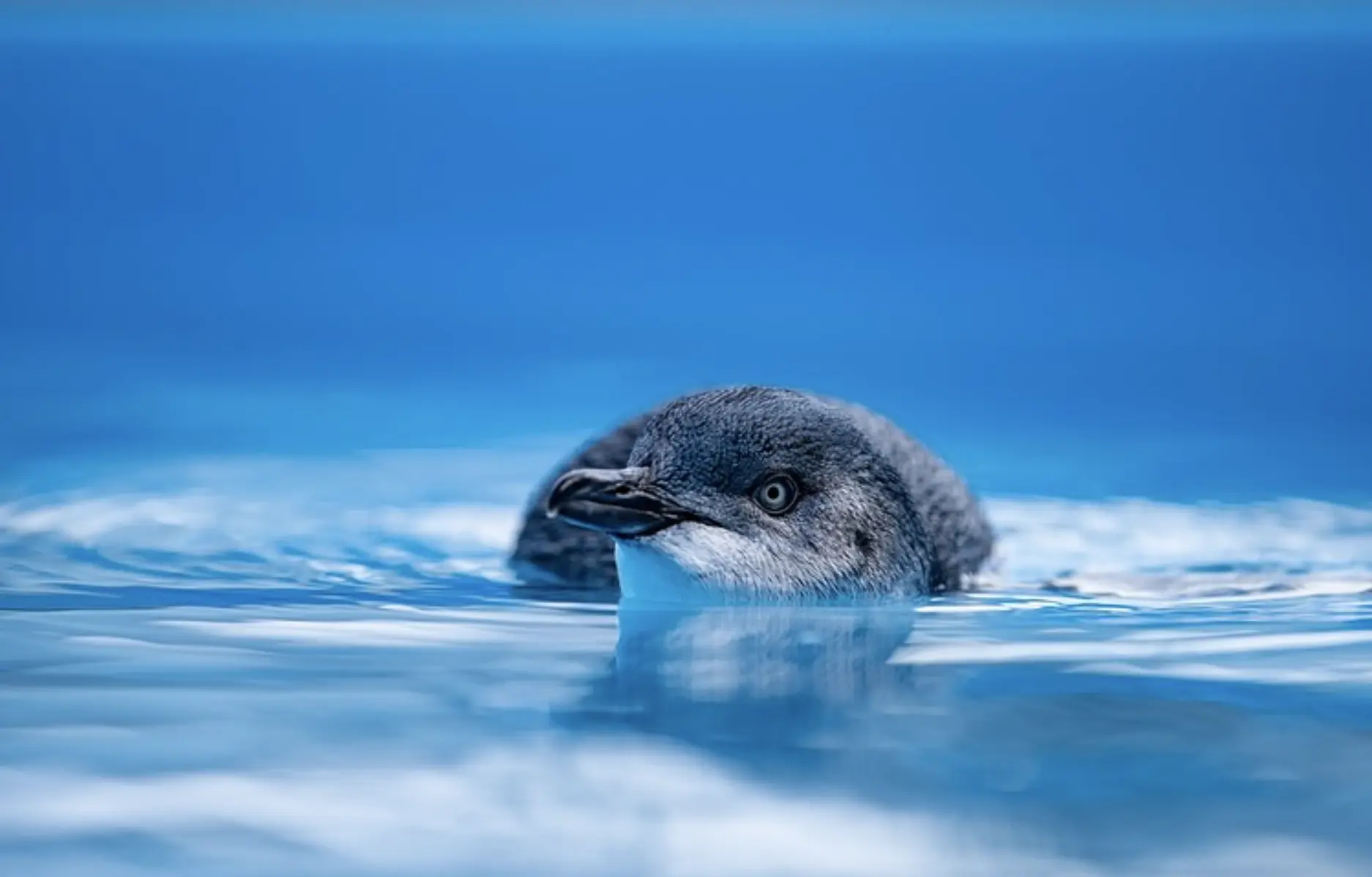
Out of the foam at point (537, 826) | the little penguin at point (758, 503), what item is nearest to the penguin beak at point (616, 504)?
the little penguin at point (758, 503)

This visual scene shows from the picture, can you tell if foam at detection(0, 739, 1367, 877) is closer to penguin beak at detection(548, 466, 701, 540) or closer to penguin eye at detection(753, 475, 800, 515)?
penguin beak at detection(548, 466, 701, 540)

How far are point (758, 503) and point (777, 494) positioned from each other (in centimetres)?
7

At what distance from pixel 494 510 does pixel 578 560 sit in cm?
173

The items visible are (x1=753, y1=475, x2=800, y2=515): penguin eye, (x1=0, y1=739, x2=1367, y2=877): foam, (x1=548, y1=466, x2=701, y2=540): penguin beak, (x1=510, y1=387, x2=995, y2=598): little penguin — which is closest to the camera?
(x1=0, y1=739, x2=1367, y2=877): foam

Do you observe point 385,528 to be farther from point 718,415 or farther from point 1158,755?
point 1158,755

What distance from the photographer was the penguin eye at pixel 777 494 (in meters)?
5.50

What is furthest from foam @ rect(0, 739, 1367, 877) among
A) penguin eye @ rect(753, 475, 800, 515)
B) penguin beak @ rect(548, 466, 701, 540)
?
penguin eye @ rect(753, 475, 800, 515)

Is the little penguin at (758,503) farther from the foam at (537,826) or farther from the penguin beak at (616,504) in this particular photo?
the foam at (537,826)

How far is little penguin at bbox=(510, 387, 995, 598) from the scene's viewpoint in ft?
17.4

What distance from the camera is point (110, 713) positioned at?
3.81 m

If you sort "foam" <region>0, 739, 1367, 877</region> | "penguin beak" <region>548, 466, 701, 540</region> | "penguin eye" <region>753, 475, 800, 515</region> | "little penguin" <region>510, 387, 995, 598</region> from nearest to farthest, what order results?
"foam" <region>0, 739, 1367, 877</region> → "penguin beak" <region>548, 466, 701, 540</region> → "little penguin" <region>510, 387, 995, 598</region> → "penguin eye" <region>753, 475, 800, 515</region>

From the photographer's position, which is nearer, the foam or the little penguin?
the foam

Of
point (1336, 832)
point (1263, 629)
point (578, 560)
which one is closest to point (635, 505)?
point (578, 560)

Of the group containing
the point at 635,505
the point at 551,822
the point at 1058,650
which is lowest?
the point at 551,822
